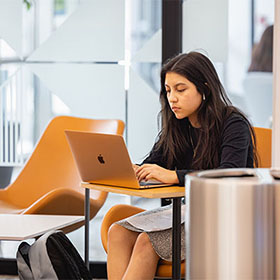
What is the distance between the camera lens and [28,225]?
6.88ft

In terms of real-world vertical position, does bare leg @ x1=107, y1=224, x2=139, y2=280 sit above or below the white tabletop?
below

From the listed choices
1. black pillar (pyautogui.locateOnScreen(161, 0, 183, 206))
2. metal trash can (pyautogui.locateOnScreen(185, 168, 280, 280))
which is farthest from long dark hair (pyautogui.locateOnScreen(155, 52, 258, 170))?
metal trash can (pyautogui.locateOnScreen(185, 168, 280, 280))

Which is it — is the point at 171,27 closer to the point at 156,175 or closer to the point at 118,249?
the point at 156,175

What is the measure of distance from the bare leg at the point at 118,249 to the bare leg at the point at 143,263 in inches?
2.4

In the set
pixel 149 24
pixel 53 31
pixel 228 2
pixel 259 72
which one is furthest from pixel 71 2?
pixel 259 72

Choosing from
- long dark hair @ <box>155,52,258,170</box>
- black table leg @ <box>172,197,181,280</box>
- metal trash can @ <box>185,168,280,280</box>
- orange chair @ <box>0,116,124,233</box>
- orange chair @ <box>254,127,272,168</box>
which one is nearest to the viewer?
metal trash can @ <box>185,168,280,280</box>

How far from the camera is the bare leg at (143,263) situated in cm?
208

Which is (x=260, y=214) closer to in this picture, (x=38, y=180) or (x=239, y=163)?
(x=239, y=163)

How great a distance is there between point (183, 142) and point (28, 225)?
79 centimetres

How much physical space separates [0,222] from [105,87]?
4.71 ft

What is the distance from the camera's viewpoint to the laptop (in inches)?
77.6

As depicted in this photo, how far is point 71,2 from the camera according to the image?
134 inches

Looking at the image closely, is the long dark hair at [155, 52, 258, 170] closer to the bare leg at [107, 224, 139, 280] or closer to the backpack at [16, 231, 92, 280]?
the bare leg at [107, 224, 139, 280]

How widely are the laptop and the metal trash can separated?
1399 millimetres
